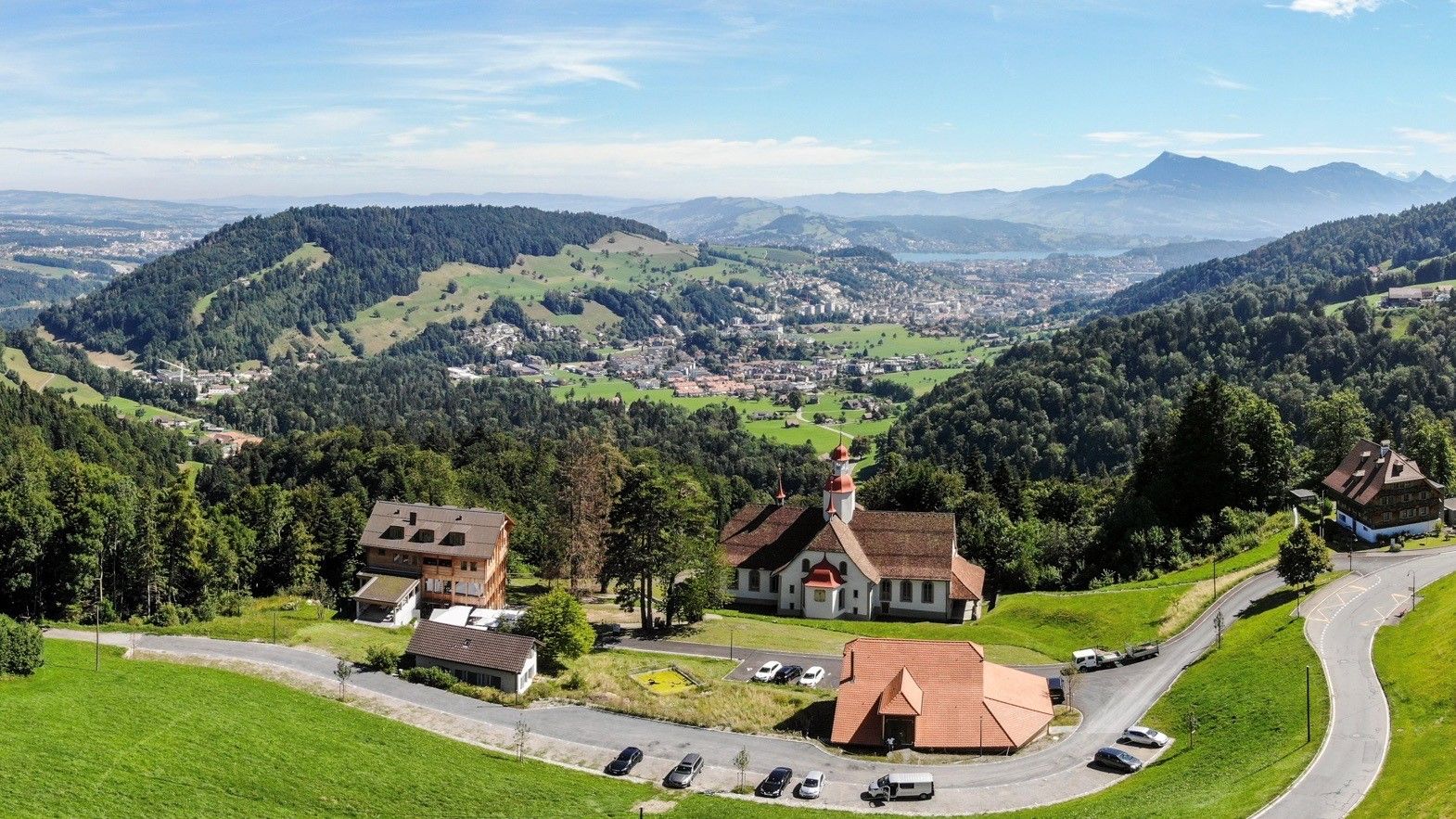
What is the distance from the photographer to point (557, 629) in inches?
2092

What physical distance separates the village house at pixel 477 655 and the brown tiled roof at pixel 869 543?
67.3 feet

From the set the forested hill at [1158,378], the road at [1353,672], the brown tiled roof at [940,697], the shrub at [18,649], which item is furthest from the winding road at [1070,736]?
the forested hill at [1158,378]

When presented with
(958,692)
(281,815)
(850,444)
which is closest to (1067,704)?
(958,692)

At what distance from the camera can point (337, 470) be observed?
10438cm

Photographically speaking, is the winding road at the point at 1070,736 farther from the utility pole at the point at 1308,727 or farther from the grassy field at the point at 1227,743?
the grassy field at the point at 1227,743

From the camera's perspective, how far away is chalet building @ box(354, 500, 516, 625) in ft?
217

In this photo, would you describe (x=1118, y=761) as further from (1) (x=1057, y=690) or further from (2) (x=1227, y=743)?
(1) (x=1057, y=690)

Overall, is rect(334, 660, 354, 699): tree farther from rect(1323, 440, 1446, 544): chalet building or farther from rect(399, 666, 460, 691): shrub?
rect(1323, 440, 1446, 544): chalet building

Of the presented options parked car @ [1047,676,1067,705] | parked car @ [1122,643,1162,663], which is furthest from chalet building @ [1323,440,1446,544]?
parked car @ [1047,676,1067,705]

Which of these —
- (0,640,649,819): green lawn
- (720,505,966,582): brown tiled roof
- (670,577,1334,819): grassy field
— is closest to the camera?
(0,640,649,819): green lawn

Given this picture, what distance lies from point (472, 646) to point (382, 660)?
430cm

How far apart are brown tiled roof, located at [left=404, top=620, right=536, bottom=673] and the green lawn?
22.3 ft

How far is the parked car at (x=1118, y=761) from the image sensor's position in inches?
1543

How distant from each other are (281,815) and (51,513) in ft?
115
